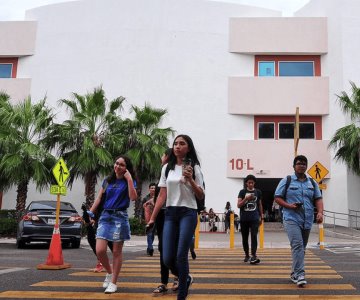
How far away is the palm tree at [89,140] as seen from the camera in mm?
20891

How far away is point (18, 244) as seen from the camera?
582 inches

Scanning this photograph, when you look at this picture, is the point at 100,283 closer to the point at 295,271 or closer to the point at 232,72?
the point at 295,271

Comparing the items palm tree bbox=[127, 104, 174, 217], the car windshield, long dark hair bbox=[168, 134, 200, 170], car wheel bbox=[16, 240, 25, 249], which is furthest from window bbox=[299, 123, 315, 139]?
long dark hair bbox=[168, 134, 200, 170]

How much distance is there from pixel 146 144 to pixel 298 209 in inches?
630

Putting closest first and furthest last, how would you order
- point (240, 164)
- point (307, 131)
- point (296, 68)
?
point (240, 164) < point (307, 131) < point (296, 68)

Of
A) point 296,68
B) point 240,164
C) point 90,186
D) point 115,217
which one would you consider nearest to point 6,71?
point 90,186

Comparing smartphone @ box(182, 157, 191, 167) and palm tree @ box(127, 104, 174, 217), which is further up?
palm tree @ box(127, 104, 174, 217)

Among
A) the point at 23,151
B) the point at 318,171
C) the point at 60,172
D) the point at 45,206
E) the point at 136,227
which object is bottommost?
the point at 136,227

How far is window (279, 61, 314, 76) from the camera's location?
1076 inches

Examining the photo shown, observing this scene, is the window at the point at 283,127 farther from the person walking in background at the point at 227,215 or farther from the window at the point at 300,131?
the person walking in background at the point at 227,215

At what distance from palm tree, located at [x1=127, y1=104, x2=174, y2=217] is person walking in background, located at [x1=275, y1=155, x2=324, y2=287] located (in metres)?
15.3

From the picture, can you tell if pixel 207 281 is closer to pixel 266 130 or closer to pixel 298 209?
pixel 298 209

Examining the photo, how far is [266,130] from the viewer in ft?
88.1

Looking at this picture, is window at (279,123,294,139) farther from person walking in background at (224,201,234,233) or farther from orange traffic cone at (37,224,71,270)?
orange traffic cone at (37,224,71,270)
